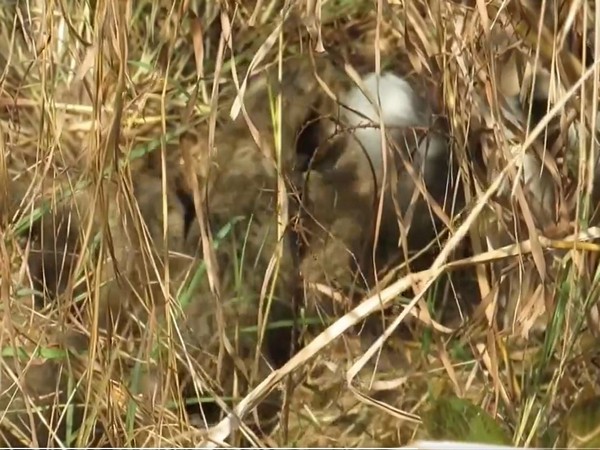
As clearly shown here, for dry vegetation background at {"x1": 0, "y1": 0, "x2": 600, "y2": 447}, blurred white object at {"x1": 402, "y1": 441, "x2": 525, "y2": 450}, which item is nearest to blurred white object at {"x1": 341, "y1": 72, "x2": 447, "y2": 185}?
dry vegetation background at {"x1": 0, "y1": 0, "x2": 600, "y2": 447}

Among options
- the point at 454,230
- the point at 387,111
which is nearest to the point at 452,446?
the point at 454,230

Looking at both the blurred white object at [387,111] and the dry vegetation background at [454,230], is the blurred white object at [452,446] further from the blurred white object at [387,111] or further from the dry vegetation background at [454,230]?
the blurred white object at [387,111]

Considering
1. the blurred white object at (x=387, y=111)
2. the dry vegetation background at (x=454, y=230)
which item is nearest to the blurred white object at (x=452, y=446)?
the dry vegetation background at (x=454, y=230)

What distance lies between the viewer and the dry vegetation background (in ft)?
2.12

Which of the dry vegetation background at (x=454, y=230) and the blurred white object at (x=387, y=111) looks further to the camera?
the blurred white object at (x=387, y=111)

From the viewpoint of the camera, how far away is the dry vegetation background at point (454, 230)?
2.12ft

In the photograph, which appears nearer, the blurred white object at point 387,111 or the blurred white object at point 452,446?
the blurred white object at point 452,446

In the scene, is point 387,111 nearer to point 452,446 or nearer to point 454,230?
point 454,230

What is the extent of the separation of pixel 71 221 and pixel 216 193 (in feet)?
0.41

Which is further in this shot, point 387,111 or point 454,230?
point 387,111

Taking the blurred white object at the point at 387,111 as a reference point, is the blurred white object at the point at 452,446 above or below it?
below

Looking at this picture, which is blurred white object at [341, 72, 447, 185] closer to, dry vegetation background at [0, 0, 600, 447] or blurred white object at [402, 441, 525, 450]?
dry vegetation background at [0, 0, 600, 447]

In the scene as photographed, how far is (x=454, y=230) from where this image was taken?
666mm

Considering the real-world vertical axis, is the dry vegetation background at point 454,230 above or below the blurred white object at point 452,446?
above
